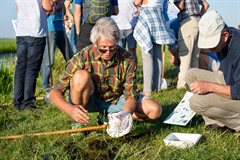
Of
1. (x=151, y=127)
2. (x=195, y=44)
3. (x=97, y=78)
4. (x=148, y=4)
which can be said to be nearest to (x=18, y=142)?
(x=97, y=78)

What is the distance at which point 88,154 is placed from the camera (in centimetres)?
318

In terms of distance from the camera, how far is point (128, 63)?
Result: 3.66 metres

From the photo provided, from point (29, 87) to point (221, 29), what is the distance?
9.03ft

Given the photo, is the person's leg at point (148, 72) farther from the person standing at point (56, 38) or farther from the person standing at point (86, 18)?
the person standing at point (56, 38)

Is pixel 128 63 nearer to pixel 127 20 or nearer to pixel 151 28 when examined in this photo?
pixel 151 28

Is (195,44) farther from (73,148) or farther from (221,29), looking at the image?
(73,148)

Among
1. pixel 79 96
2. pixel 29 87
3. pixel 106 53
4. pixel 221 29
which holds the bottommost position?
pixel 29 87

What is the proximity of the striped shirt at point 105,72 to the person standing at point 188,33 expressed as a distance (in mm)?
2241

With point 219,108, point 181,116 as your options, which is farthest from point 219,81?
point 181,116

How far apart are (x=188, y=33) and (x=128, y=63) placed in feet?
7.67

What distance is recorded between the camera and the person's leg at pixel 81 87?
3.49m

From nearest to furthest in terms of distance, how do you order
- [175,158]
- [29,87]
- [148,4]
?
1. [175,158]
2. [29,87]
3. [148,4]

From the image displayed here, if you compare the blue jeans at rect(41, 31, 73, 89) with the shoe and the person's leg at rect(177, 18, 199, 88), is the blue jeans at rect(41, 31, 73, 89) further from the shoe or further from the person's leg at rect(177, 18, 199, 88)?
the shoe

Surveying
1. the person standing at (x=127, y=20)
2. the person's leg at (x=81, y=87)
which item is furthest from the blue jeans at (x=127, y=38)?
the person's leg at (x=81, y=87)
